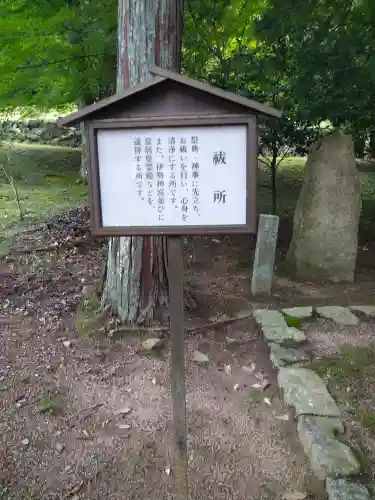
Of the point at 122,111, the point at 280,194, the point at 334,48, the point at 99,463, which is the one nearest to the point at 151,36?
the point at 122,111

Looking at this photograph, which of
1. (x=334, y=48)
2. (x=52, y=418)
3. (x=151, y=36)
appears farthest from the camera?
(x=334, y=48)

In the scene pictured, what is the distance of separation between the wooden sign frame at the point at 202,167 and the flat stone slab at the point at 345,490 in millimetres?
1261

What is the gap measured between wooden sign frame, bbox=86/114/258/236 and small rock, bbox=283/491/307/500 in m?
1.32

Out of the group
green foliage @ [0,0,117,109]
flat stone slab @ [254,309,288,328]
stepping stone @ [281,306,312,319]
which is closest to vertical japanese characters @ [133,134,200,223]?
flat stone slab @ [254,309,288,328]

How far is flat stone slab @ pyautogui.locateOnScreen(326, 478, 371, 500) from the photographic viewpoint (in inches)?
87.0

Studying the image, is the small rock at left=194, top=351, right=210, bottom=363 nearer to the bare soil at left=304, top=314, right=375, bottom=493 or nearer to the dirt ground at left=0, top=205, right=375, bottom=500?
the dirt ground at left=0, top=205, right=375, bottom=500

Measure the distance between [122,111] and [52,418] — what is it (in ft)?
6.39

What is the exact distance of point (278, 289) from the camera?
196 inches

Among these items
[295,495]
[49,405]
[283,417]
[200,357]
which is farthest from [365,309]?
[49,405]

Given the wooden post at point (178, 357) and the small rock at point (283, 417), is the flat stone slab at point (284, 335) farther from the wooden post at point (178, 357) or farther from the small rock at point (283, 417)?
the wooden post at point (178, 357)

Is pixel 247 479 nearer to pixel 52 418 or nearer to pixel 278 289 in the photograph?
pixel 52 418

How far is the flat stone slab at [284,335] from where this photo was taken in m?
3.75

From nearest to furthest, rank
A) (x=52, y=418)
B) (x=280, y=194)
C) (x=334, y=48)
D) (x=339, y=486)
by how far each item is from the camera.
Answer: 1. (x=339, y=486)
2. (x=52, y=418)
3. (x=334, y=48)
4. (x=280, y=194)

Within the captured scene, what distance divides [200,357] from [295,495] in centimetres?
141
